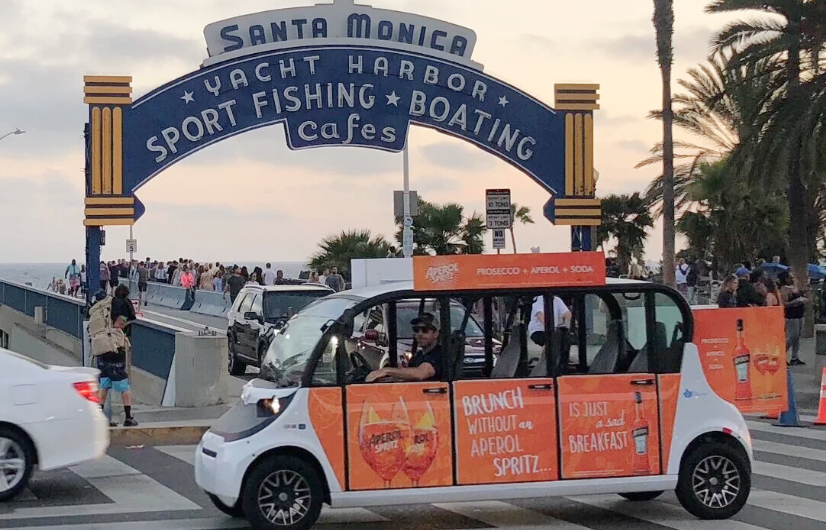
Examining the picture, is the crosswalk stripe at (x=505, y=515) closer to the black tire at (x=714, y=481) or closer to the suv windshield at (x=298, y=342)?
the black tire at (x=714, y=481)

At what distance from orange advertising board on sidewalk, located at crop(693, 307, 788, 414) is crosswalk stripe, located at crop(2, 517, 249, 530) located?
4.09 m

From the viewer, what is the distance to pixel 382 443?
8320mm

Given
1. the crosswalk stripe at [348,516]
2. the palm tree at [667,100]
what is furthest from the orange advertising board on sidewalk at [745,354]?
the palm tree at [667,100]

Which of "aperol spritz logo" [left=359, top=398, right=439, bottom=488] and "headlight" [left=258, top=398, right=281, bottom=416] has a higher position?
"headlight" [left=258, top=398, right=281, bottom=416]

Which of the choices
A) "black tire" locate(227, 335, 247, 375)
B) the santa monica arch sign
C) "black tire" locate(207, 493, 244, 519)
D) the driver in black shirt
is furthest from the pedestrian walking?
"black tire" locate(207, 493, 244, 519)

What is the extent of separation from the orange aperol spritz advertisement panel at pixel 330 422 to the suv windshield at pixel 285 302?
12350mm

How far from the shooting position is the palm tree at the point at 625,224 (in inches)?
1662

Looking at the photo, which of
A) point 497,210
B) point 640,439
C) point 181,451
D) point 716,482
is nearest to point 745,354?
point 716,482

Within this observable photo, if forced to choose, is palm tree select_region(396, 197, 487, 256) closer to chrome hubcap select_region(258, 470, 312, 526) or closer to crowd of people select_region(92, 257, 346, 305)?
crowd of people select_region(92, 257, 346, 305)

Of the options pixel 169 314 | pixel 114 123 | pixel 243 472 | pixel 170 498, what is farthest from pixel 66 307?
pixel 243 472

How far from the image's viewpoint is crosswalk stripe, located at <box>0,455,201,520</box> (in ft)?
30.8

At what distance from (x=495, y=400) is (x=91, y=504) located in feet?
12.3

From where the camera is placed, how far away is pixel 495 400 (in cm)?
852

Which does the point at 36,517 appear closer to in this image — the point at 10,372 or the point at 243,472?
the point at 10,372
